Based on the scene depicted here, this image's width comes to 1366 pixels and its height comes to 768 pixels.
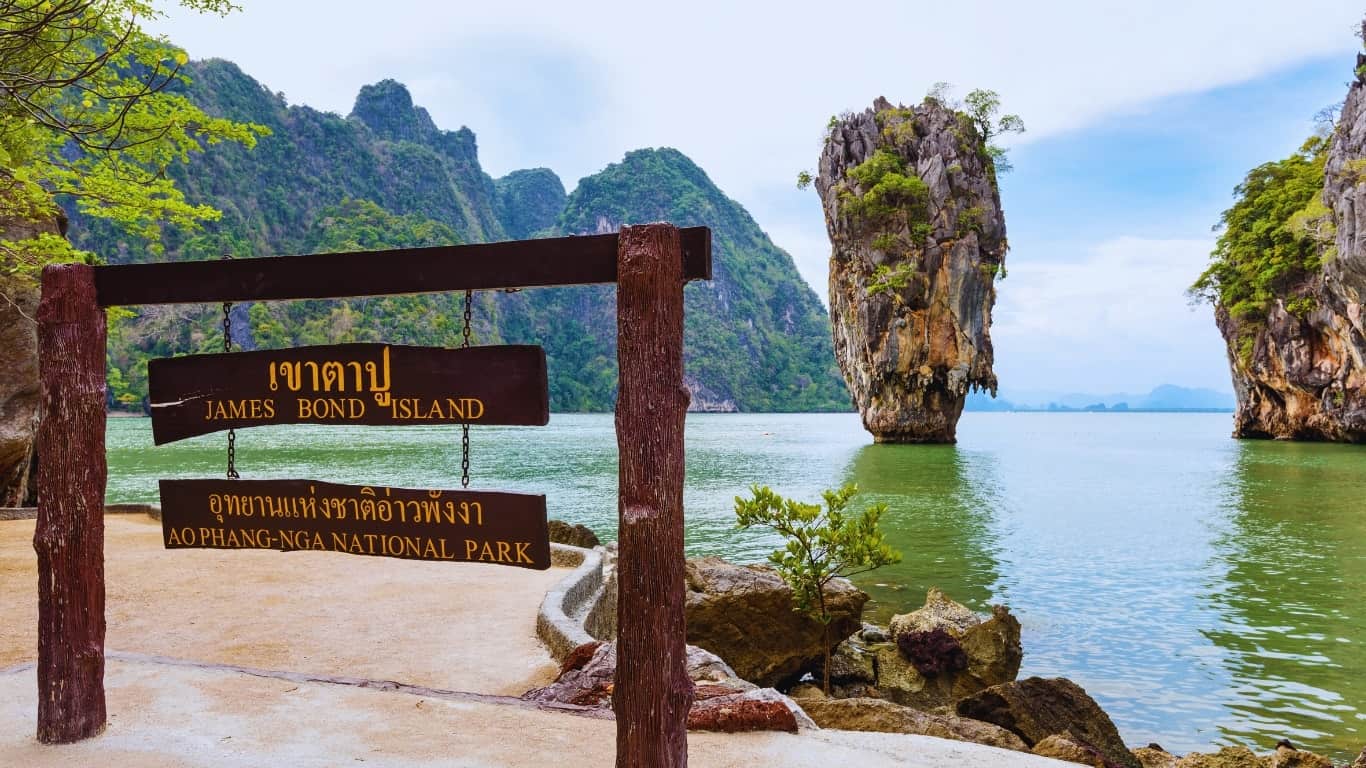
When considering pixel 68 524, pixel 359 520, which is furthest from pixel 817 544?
pixel 68 524

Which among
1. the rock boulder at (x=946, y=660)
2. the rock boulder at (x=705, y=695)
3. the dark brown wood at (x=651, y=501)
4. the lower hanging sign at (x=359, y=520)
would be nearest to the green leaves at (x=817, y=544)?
the rock boulder at (x=946, y=660)

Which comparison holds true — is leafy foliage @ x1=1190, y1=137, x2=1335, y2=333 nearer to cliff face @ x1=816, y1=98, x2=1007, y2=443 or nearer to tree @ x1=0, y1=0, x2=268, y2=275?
cliff face @ x1=816, y1=98, x2=1007, y2=443

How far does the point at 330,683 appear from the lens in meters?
4.56

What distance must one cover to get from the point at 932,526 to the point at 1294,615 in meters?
8.93

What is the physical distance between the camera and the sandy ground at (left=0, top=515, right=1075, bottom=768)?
361 cm

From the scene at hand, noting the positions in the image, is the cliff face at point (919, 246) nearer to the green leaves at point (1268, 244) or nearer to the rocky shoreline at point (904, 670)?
the green leaves at point (1268, 244)

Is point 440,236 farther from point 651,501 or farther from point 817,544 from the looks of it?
point 651,501

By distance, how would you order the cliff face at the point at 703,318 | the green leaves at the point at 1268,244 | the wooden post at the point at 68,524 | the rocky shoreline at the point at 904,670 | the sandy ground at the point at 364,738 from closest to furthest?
the sandy ground at the point at 364,738, the wooden post at the point at 68,524, the rocky shoreline at the point at 904,670, the green leaves at the point at 1268,244, the cliff face at the point at 703,318

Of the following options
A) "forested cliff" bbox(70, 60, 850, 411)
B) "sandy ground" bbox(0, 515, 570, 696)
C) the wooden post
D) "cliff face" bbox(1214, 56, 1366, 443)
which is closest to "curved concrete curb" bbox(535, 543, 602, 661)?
"sandy ground" bbox(0, 515, 570, 696)

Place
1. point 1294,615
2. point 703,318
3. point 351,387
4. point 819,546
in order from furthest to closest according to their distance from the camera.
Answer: point 703,318
point 1294,615
point 819,546
point 351,387

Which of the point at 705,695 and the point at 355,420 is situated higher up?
the point at 355,420

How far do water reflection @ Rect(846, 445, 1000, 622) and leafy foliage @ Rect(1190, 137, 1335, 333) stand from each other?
1837cm

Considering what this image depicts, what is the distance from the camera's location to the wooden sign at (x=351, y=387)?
341cm

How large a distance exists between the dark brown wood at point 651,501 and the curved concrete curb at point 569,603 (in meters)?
2.27
